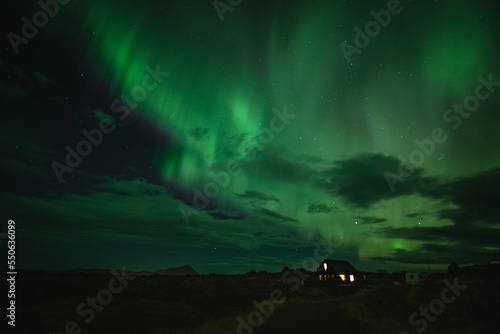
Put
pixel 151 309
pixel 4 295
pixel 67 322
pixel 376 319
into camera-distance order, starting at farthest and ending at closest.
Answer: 1. pixel 4 295
2. pixel 151 309
3. pixel 67 322
4. pixel 376 319

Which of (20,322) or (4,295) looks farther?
(4,295)

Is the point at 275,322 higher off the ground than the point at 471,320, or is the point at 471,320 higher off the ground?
the point at 471,320

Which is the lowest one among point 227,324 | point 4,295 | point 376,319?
point 4,295

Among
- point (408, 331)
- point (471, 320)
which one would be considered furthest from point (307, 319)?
point (471, 320)

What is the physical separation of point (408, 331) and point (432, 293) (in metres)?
22.6

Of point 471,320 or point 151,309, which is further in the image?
point 151,309

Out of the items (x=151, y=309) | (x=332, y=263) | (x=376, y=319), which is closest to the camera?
(x=376, y=319)

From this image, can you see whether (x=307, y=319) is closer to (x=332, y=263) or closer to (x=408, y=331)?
(x=408, y=331)

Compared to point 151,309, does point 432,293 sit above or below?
above

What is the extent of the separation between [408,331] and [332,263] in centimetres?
4554

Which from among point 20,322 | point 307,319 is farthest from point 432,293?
point 20,322

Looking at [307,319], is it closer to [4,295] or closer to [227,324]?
[227,324]

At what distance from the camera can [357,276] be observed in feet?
189

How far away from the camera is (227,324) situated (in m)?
16.3
